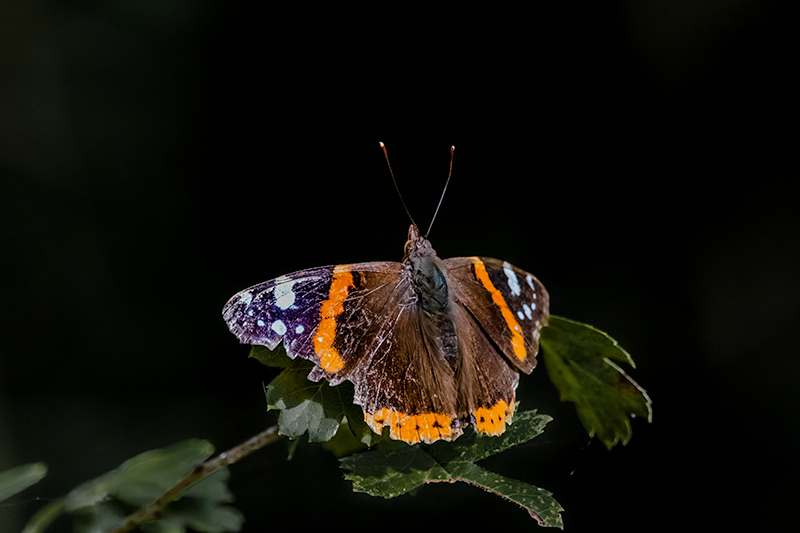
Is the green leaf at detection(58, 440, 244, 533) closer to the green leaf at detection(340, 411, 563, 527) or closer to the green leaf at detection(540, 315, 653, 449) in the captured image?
the green leaf at detection(340, 411, 563, 527)

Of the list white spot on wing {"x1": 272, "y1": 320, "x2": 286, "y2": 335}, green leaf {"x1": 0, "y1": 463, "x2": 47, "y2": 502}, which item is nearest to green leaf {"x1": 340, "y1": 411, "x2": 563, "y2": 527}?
white spot on wing {"x1": 272, "y1": 320, "x2": 286, "y2": 335}

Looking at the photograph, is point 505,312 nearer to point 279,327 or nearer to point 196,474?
point 279,327

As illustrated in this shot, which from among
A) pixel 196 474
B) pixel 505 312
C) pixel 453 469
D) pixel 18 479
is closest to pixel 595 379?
pixel 505 312

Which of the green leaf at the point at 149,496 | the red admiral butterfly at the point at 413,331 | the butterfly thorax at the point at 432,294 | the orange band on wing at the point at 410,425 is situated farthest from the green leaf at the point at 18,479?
the butterfly thorax at the point at 432,294

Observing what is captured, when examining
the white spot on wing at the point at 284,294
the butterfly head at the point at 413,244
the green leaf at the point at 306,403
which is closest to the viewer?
the green leaf at the point at 306,403

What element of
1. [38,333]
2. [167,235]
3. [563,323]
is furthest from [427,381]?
[38,333]

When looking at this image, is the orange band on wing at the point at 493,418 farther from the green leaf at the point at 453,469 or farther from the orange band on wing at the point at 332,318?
the orange band on wing at the point at 332,318
